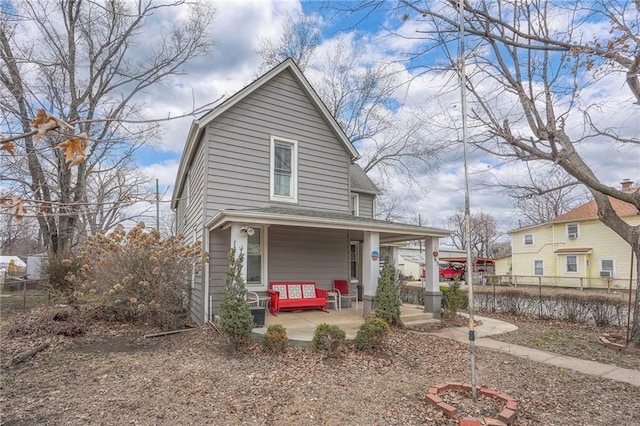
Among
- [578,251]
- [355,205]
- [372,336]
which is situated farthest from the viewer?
[578,251]

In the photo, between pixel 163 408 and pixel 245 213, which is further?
pixel 245 213

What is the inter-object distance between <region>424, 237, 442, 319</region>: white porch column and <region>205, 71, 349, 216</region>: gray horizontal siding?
2.85 metres

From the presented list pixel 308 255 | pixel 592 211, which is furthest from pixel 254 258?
pixel 592 211

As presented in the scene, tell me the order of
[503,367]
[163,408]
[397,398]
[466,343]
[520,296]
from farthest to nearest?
[520,296] < [466,343] < [503,367] < [397,398] < [163,408]

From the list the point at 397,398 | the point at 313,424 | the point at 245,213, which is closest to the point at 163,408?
the point at 313,424

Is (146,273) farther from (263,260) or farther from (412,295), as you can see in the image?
(412,295)

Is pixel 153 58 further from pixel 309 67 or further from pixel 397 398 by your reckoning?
pixel 397 398

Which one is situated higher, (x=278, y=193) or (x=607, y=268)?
(x=278, y=193)

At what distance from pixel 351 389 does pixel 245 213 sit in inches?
161

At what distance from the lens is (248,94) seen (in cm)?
997

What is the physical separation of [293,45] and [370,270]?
19017 millimetres

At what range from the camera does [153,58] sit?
18656 millimetres

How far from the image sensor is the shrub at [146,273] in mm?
9016

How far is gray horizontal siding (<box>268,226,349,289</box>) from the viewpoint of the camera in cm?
1016
